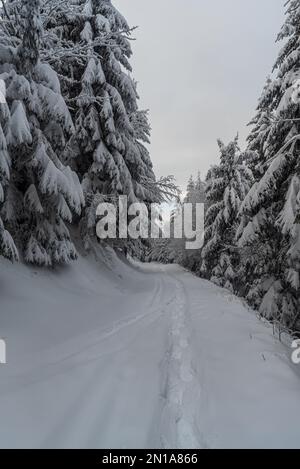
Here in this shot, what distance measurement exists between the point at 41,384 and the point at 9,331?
7.15 ft

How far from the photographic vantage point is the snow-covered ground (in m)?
3.84

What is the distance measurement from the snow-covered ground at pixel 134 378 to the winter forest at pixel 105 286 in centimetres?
3

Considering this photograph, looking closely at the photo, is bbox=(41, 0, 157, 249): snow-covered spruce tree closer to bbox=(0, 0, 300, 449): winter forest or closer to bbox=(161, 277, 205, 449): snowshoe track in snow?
bbox=(0, 0, 300, 449): winter forest

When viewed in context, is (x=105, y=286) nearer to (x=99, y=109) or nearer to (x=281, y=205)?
(x=281, y=205)

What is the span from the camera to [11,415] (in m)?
4.11

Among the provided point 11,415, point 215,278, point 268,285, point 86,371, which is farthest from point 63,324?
Answer: point 215,278

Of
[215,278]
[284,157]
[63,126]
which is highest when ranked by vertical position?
[63,126]

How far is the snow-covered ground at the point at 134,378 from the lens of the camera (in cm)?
384

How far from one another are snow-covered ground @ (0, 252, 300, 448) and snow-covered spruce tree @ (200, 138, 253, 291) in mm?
12465

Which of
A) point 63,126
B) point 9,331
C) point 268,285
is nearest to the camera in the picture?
point 9,331

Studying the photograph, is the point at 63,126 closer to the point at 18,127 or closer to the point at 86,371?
the point at 18,127

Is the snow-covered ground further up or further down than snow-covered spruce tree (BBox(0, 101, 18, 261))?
further down

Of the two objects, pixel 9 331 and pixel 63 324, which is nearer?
pixel 9 331

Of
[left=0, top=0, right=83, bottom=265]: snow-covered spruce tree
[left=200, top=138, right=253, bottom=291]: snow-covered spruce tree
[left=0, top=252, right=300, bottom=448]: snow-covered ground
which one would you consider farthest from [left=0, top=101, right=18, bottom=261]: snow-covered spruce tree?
[left=200, top=138, right=253, bottom=291]: snow-covered spruce tree
